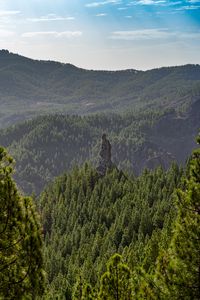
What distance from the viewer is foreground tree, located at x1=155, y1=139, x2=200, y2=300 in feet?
77.8

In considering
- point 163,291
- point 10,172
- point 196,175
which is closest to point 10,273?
point 10,172

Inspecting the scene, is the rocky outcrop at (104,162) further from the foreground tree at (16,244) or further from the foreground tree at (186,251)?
the foreground tree at (16,244)

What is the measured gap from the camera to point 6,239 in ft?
62.0

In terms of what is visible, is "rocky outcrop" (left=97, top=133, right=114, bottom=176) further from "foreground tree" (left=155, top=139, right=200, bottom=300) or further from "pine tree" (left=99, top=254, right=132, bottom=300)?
"foreground tree" (left=155, top=139, right=200, bottom=300)

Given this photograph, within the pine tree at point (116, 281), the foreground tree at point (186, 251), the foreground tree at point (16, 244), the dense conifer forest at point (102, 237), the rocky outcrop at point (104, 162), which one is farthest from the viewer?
the rocky outcrop at point (104, 162)

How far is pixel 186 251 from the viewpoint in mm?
24078

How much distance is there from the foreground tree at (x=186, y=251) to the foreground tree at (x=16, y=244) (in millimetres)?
8426

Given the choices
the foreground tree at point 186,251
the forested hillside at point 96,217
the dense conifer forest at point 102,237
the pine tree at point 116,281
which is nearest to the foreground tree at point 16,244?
the dense conifer forest at point 102,237

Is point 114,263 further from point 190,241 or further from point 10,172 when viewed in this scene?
point 10,172

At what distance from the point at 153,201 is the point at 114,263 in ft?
396

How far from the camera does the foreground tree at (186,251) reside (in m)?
23.7

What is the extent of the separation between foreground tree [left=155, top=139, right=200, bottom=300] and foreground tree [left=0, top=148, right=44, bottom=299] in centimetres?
843

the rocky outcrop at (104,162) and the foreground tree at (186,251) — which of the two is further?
the rocky outcrop at (104,162)

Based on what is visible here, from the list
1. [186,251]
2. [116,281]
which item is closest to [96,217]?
[116,281]
